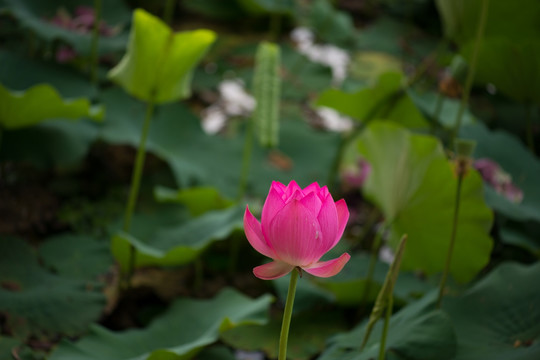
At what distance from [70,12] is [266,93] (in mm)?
804

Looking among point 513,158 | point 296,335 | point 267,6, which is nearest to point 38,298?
point 296,335

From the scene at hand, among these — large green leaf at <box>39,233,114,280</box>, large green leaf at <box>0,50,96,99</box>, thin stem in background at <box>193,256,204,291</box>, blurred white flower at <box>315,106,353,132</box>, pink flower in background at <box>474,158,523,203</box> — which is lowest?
thin stem in background at <box>193,256,204,291</box>

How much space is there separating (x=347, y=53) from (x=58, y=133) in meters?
1.41

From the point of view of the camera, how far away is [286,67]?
7.73 feet

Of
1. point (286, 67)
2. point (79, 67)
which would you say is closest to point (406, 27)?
point (286, 67)

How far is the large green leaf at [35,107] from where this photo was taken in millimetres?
1193

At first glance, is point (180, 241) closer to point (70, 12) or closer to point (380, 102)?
point (380, 102)

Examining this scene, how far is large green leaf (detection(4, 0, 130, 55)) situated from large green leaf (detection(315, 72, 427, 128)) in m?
0.64

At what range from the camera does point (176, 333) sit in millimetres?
1134

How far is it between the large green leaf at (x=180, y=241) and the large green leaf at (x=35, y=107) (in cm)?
31

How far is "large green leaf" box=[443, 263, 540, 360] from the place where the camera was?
35.5 inches

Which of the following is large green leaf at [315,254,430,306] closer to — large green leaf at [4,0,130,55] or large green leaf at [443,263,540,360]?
large green leaf at [443,263,540,360]

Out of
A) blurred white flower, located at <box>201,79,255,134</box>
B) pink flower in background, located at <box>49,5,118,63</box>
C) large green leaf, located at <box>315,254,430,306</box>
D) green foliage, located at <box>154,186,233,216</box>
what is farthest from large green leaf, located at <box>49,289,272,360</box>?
blurred white flower, located at <box>201,79,255,134</box>

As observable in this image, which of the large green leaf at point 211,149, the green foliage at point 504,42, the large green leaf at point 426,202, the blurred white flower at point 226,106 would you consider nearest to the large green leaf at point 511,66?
the green foliage at point 504,42
